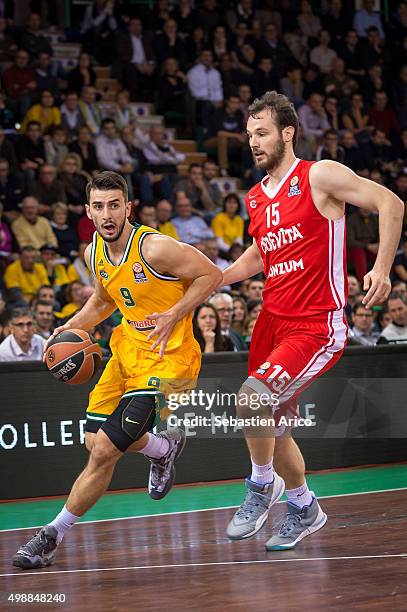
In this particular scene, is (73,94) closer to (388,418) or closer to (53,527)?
(388,418)

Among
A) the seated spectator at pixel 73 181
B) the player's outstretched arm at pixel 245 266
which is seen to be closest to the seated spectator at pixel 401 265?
the seated spectator at pixel 73 181

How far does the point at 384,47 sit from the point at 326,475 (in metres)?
11.2

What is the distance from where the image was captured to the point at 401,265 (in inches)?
613

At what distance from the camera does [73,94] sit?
1500cm

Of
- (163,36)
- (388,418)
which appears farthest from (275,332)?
(163,36)

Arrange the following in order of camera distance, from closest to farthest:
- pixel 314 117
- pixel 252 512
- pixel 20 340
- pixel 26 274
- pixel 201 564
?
pixel 201 564 < pixel 252 512 < pixel 20 340 < pixel 26 274 < pixel 314 117

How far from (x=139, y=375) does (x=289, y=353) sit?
2.92 feet

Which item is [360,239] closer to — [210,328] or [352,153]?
[352,153]

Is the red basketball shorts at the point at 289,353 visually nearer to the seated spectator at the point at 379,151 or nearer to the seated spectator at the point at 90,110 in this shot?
the seated spectator at the point at 90,110

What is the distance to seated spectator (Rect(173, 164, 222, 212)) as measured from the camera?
15203 mm

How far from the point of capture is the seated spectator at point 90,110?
1531 centimetres

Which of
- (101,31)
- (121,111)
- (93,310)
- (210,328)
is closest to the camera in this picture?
(93,310)

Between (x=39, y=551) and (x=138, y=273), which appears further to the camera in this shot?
(x=138, y=273)

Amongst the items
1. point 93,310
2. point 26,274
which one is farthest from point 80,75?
point 93,310
